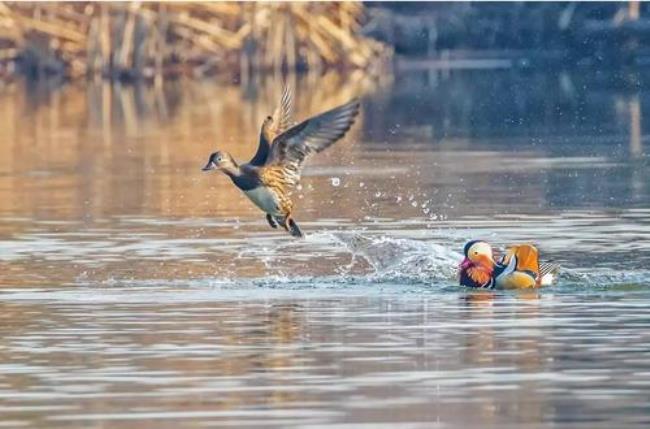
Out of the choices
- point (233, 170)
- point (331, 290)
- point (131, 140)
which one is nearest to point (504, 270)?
point (331, 290)

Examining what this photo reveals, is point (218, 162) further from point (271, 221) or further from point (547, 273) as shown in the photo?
point (547, 273)

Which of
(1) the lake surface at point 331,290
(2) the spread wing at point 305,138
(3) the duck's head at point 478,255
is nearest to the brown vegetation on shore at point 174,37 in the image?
(1) the lake surface at point 331,290

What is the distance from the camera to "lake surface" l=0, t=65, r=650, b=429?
10.7 m

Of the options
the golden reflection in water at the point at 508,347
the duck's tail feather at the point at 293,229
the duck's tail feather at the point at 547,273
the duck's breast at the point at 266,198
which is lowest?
the golden reflection in water at the point at 508,347

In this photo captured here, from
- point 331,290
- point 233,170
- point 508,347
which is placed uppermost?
point 233,170

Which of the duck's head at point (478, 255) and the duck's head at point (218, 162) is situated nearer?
the duck's head at point (218, 162)

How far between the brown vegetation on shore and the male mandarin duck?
33.4 m

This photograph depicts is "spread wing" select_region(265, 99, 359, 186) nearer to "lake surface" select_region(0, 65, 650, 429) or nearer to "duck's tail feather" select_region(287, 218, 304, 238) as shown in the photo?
"duck's tail feather" select_region(287, 218, 304, 238)

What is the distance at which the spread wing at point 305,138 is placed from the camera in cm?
1480

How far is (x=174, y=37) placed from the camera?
49625 millimetres

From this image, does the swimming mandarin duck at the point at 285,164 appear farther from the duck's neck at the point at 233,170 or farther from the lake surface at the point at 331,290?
the lake surface at the point at 331,290

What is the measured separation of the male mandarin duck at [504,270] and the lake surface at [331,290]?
0.33 ft

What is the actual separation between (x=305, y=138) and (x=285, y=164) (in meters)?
0.19

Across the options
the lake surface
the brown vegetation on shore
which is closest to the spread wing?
the lake surface
